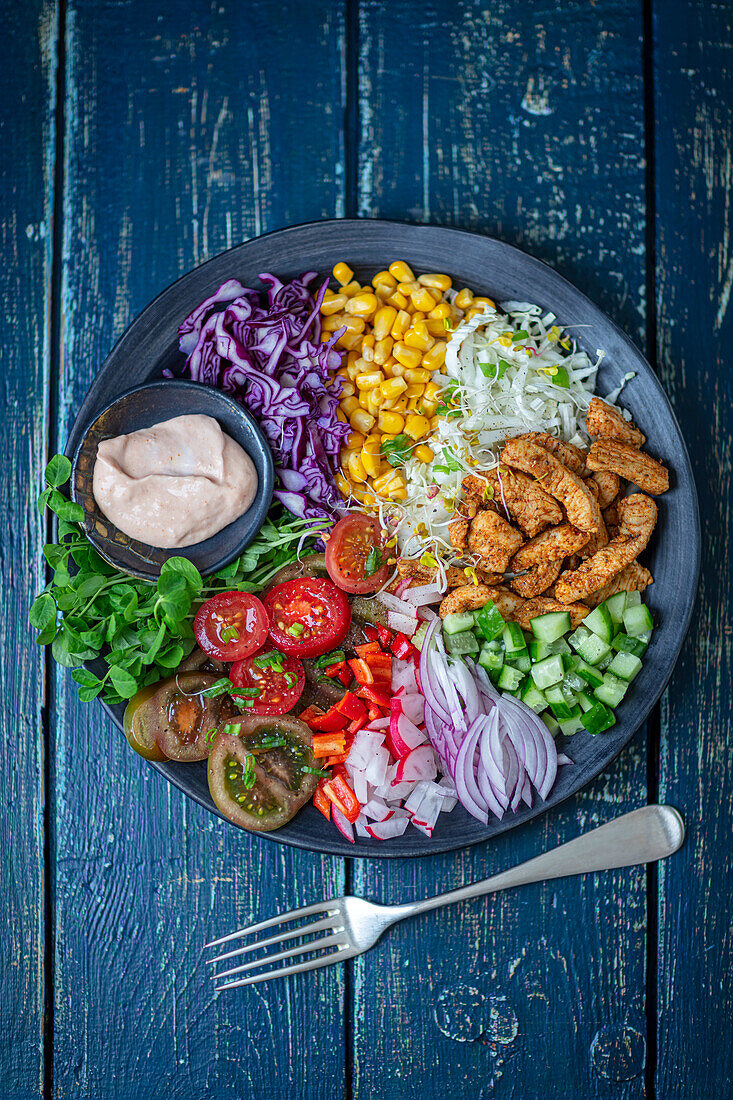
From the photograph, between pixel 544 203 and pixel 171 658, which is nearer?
pixel 171 658

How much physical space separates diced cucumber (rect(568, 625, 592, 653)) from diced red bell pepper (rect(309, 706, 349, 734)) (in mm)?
899

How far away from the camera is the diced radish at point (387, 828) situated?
103 inches

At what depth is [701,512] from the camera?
2887mm

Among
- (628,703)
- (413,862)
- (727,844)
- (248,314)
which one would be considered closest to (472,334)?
(248,314)

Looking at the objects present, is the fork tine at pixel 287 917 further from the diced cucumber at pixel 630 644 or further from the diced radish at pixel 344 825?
the diced cucumber at pixel 630 644

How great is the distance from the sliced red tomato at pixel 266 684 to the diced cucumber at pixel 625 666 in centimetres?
118

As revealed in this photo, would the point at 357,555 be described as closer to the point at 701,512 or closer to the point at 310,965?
the point at 701,512

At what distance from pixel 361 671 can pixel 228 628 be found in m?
0.53

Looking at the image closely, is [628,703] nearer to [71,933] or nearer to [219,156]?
[71,933]

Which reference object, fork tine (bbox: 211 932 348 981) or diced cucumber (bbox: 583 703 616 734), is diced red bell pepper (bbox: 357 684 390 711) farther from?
fork tine (bbox: 211 932 348 981)

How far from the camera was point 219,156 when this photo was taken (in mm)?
2951

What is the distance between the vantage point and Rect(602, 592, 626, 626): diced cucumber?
Result: 2.63m

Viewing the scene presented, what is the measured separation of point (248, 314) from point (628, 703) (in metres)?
2.04

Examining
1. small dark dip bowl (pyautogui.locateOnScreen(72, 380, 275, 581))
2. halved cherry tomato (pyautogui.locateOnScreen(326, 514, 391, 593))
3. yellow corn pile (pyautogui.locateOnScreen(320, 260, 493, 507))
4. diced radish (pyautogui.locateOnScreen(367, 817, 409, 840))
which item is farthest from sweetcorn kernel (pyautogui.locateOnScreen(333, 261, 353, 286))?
diced radish (pyautogui.locateOnScreen(367, 817, 409, 840))
